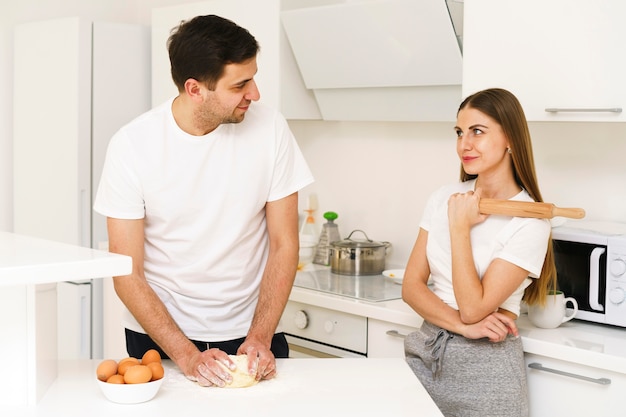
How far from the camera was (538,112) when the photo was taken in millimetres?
2486

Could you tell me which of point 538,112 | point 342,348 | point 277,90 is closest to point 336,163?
point 277,90

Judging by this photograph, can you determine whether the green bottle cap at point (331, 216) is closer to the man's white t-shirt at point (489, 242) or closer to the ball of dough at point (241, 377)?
the man's white t-shirt at point (489, 242)

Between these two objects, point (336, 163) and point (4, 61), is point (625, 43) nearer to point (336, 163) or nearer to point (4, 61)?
point (336, 163)

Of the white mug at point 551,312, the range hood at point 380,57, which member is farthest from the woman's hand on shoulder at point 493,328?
the range hood at point 380,57

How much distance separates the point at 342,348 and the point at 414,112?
34.7 inches

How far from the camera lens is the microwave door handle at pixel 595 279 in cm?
246

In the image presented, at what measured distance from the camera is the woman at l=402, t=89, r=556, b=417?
7.24 feet

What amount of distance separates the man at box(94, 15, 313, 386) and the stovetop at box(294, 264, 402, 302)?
2.24 feet

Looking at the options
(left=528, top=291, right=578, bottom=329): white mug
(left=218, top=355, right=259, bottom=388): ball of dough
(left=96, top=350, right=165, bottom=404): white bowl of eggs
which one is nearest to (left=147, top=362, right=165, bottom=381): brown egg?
(left=96, top=350, right=165, bottom=404): white bowl of eggs

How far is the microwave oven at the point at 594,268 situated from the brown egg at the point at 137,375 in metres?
1.32

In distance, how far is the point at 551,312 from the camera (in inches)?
95.8

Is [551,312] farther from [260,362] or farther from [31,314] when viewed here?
[31,314]

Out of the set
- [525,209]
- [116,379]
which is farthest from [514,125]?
[116,379]

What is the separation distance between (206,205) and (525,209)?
2.61 ft
